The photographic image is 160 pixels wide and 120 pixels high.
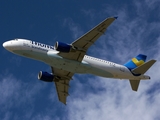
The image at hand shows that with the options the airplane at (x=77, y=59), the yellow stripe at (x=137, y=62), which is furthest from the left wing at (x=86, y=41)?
the yellow stripe at (x=137, y=62)

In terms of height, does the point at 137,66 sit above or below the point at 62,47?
below

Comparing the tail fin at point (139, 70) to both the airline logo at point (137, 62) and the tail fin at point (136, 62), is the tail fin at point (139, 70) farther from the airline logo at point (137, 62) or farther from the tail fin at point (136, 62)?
the airline logo at point (137, 62)

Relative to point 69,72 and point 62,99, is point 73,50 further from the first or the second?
point 62,99

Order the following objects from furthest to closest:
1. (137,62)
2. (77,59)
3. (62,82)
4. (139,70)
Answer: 1. (137,62)
2. (62,82)
3. (139,70)
4. (77,59)

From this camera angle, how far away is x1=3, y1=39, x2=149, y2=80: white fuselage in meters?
66.1

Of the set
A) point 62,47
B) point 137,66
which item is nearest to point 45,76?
point 62,47

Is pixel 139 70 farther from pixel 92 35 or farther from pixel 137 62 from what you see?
pixel 92 35

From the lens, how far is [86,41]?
65.4 meters

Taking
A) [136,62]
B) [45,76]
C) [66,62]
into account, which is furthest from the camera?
[136,62]

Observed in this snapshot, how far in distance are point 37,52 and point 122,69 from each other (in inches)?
680

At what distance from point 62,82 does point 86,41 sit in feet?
48.3

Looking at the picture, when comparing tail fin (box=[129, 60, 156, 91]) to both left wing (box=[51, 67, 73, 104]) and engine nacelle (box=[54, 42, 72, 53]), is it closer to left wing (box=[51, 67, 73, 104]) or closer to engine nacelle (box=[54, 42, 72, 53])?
left wing (box=[51, 67, 73, 104])

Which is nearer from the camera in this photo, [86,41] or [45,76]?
[86,41]

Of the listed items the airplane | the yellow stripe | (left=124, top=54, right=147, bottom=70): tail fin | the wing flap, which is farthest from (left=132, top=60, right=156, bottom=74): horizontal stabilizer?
the wing flap
